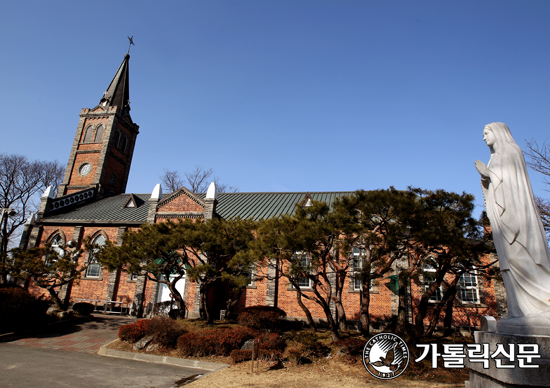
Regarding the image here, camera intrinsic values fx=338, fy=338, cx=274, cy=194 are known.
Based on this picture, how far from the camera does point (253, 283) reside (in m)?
21.4

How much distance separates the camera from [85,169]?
1241 inches

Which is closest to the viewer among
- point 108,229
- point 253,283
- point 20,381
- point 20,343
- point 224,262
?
point 20,381

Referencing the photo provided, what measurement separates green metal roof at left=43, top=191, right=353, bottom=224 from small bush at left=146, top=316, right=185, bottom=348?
10.8 metres

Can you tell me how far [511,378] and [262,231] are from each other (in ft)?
29.1

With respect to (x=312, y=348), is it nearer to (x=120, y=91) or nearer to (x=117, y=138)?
(x=117, y=138)

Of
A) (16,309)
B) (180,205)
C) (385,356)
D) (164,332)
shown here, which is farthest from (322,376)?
(180,205)

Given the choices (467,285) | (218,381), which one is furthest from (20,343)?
(467,285)

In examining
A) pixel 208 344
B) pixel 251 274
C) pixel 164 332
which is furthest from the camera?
pixel 251 274

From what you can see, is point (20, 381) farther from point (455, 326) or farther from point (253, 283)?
point (455, 326)

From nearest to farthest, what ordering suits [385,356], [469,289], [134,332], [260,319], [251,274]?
[385,356] < [134,332] < [260,319] < [469,289] < [251,274]

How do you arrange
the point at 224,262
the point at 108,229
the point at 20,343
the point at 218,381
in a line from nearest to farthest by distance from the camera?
the point at 218,381 < the point at 20,343 < the point at 224,262 < the point at 108,229

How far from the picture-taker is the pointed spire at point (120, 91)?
34031mm

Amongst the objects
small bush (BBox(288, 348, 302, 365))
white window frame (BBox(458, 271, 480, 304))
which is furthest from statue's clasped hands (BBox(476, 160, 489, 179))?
white window frame (BBox(458, 271, 480, 304))

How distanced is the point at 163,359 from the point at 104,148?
24870 mm
